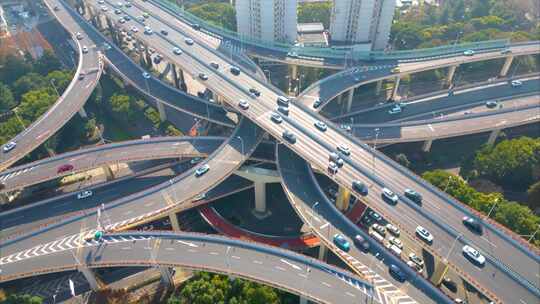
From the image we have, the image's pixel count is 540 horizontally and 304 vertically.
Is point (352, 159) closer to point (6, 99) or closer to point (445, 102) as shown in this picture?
point (445, 102)

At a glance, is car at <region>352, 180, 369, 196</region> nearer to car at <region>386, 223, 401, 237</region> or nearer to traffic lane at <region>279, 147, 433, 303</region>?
traffic lane at <region>279, 147, 433, 303</region>

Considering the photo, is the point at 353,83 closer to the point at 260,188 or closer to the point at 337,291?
the point at 260,188

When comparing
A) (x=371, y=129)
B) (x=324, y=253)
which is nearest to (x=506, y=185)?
(x=371, y=129)

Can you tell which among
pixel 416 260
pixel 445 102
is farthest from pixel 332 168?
pixel 445 102

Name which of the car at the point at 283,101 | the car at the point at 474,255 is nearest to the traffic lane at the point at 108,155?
the car at the point at 283,101

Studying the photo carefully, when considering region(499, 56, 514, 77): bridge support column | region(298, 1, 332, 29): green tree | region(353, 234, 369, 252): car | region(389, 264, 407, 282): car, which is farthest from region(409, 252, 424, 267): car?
region(298, 1, 332, 29): green tree
